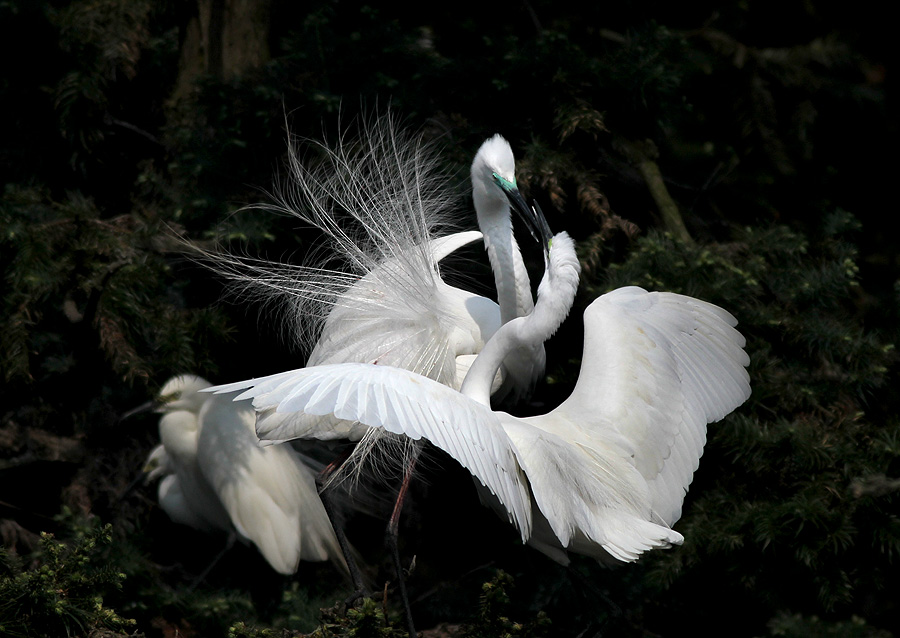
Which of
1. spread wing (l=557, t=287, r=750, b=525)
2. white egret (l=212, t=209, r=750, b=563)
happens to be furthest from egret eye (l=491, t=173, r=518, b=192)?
spread wing (l=557, t=287, r=750, b=525)

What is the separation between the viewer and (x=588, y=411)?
2.39 meters

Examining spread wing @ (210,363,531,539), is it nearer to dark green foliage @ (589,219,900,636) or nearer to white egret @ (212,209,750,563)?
white egret @ (212,209,750,563)

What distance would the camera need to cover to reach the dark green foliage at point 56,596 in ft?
6.65

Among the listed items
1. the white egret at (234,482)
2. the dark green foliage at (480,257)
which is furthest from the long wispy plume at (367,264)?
the white egret at (234,482)

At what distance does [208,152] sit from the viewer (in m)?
3.37

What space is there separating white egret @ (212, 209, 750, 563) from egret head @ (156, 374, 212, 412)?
58 cm

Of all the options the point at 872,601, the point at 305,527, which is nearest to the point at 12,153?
the point at 305,527

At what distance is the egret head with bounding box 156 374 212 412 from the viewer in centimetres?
304

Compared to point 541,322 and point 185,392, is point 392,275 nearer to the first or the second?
point 541,322

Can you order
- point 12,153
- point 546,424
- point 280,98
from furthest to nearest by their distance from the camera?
point 12,153
point 280,98
point 546,424

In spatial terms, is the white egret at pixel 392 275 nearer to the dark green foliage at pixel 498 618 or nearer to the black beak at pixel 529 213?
the black beak at pixel 529 213

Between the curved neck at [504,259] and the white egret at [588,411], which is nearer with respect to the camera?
the white egret at [588,411]

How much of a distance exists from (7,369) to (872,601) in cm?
263

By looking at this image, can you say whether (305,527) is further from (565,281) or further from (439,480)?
(565,281)
